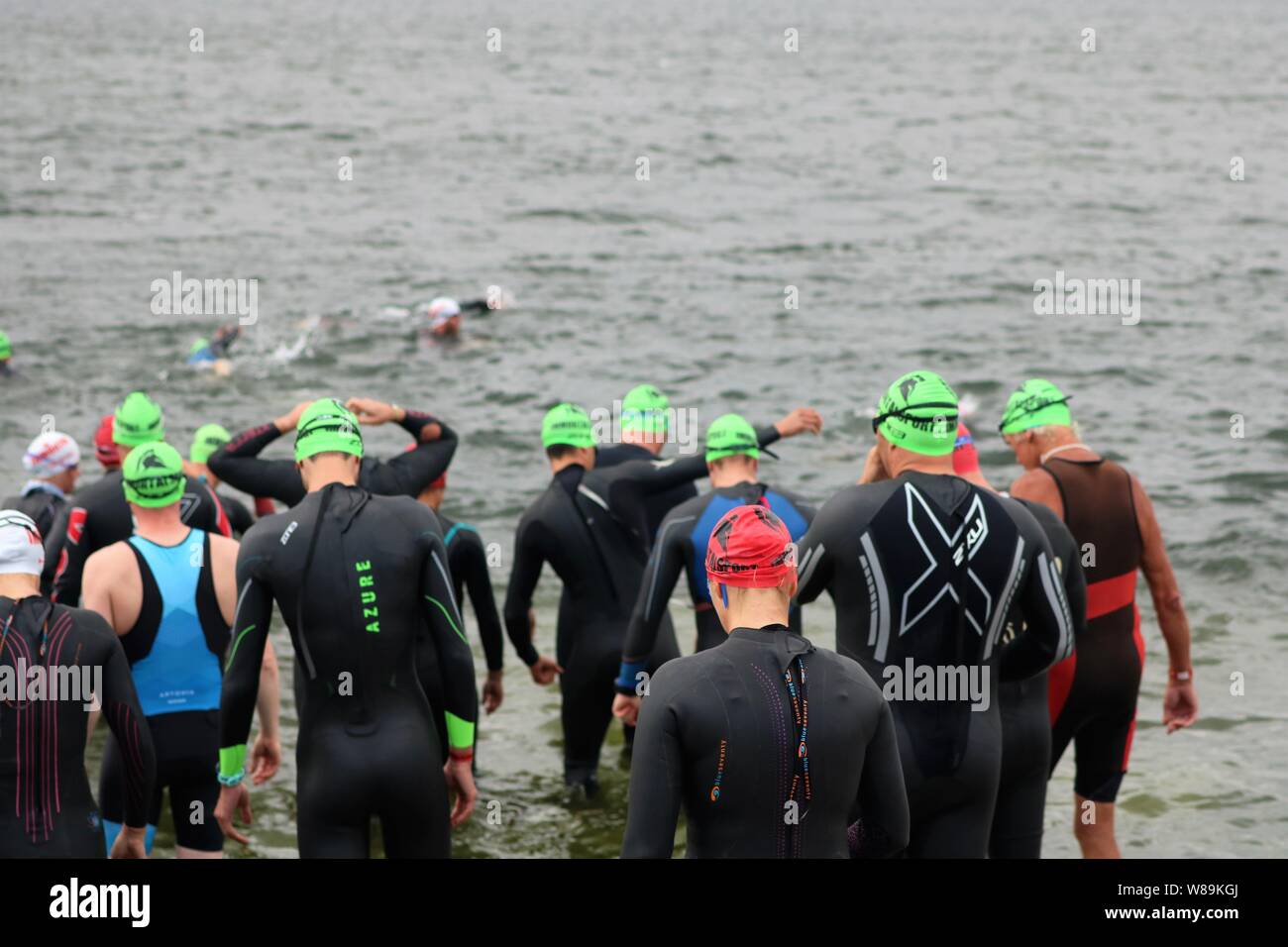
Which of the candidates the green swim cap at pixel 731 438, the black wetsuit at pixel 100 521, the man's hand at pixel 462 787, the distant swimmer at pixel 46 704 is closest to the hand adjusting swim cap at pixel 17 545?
the distant swimmer at pixel 46 704

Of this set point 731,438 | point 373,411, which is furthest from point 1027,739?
point 373,411

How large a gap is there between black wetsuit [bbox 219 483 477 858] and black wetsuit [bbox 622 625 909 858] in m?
1.96

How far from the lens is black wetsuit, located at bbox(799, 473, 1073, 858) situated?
18.7ft

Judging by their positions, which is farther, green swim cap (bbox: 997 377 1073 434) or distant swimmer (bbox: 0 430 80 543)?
distant swimmer (bbox: 0 430 80 543)

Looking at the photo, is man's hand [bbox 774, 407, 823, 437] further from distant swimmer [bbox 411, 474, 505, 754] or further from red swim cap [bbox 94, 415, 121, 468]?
red swim cap [bbox 94, 415, 121, 468]

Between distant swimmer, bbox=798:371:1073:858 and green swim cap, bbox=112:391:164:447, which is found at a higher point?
green swim cap, bbox=112:391:164:447

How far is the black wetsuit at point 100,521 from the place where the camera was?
26.8ft

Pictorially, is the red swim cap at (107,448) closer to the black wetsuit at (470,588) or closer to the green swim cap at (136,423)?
the green swim cap at (136,423)

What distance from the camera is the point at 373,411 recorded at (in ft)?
25.0

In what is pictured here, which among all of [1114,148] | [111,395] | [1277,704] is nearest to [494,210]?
[111,395]

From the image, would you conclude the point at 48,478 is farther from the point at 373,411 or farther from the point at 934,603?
the point at 934,603

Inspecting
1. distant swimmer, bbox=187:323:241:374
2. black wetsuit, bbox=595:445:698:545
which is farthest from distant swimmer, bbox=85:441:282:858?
distant swimmer, bbox=187:323:241:374
